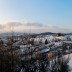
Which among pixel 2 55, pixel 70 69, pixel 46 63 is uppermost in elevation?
pixel 2 55

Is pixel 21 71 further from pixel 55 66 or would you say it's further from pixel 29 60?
pixel 55 66

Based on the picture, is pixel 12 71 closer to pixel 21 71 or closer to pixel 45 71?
Result: pixel 21 71

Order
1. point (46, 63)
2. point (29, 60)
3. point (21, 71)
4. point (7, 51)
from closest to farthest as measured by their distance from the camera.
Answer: point (7, 51), point (21, 71), point (29, 60), point (46, 63)

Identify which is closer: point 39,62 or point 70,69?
point 39,62

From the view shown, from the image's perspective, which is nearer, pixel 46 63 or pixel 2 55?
pixel 2 55

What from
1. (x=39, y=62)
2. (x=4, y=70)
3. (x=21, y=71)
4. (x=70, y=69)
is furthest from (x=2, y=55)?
(x=70, y=69)

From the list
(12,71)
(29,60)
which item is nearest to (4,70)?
(12,71)

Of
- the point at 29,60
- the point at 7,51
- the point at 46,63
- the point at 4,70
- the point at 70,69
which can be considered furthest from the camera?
the point at 70,69

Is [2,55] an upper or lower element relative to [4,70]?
upper

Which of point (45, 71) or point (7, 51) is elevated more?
point (7, 51)
